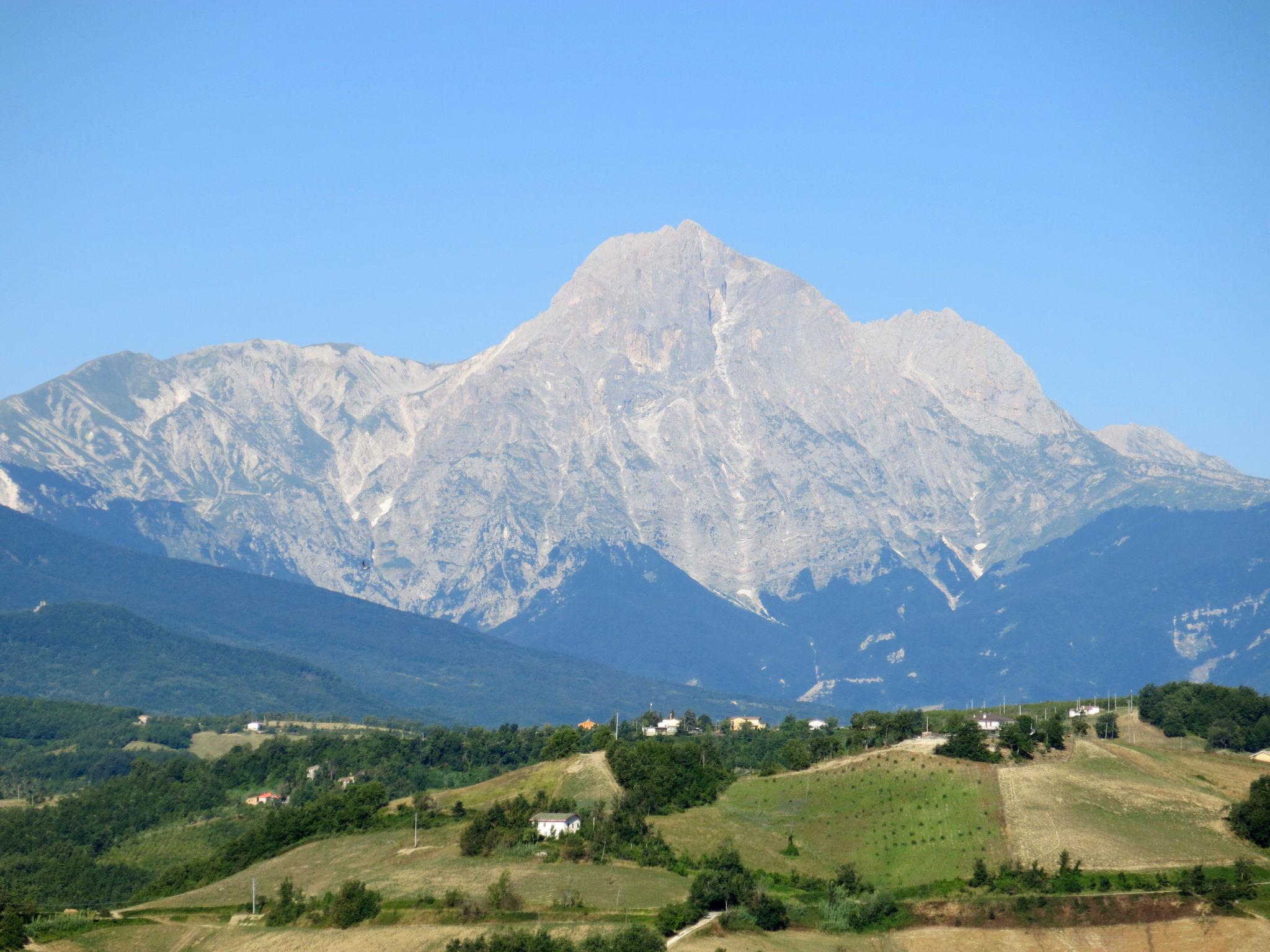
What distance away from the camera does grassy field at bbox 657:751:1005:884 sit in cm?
13688

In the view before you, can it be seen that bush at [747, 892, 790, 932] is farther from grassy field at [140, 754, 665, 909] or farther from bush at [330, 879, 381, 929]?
bush at [330, 879, 381, 929]

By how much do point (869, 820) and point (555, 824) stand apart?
2525 centimetres

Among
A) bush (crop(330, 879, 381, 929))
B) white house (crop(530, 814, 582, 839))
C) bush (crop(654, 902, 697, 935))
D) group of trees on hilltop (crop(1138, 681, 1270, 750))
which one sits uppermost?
group of trees on hilltop (crop(1138, 681, 1270, 750))

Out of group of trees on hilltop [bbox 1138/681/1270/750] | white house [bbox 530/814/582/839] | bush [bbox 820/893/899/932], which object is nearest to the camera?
bush [bbox 820/893/899/932]

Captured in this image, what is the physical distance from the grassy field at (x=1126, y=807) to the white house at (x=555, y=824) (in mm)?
34551

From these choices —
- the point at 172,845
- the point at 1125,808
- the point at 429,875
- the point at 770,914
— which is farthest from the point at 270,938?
the point at 172,845

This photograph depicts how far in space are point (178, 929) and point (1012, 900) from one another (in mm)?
58907

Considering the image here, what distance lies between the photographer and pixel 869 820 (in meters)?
147

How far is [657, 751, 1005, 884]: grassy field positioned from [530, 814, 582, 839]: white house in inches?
279

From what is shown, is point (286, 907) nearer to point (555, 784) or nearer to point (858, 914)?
point (555, 784)

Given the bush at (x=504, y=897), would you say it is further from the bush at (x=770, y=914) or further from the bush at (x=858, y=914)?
the bush at (x=858, y=914)

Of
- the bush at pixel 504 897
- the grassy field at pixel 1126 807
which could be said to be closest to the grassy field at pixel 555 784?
the bush at pixel 504 897

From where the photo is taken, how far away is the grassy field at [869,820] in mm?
136875

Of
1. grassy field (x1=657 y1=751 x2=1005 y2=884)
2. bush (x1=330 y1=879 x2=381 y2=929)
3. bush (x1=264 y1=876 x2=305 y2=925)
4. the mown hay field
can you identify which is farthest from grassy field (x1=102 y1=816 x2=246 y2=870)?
the mown hay field
